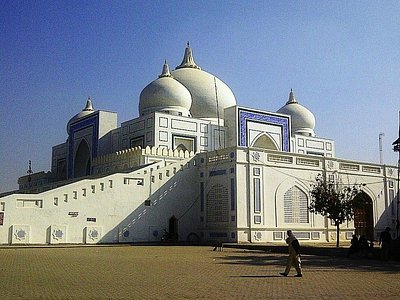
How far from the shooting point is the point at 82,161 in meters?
47.4

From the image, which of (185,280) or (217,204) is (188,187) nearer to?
(217,204)

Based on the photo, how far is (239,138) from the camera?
1630 inches

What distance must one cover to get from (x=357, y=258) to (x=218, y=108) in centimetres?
2559

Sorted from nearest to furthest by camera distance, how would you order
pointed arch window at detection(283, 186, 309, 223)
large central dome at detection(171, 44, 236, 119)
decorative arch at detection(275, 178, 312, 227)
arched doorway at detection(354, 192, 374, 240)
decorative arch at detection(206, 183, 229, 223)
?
decorative arch at detection(206, 183, 229, 223) < decorative arch at detection(275, 178, 312, 227) < pointed arch window at detection(283, 186, 309, 223) < arched doorway at detection(354, 192, 374, 240) < large central dome at detection(171, 44, 236, 119)

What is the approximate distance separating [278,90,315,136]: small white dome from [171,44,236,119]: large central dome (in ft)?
22.3

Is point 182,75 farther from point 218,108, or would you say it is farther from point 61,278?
point 61,278

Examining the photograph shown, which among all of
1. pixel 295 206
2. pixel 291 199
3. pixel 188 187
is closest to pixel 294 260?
pixel 291 199

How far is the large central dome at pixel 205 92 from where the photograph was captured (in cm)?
4547

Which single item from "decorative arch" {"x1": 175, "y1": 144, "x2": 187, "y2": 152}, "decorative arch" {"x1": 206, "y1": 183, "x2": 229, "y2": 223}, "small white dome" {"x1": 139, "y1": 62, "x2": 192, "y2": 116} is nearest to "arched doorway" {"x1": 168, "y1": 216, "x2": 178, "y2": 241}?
"decorative arch" {"x1": 206, "y1": 183, "x2": 229, "y2": 223}

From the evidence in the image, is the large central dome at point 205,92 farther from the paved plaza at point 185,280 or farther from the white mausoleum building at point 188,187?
the paved plaza at point 185,280

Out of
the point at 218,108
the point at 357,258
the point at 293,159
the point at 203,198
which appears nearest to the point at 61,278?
the point at 357,258

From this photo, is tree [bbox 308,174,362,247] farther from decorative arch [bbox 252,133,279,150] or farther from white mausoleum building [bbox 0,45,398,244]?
decorative arch [bbox 252,133,279,150]

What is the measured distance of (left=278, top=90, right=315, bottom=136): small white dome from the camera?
51406 mm

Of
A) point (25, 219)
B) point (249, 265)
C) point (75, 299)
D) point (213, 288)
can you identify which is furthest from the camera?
point (25, 219)
